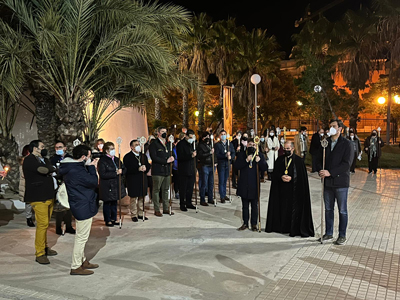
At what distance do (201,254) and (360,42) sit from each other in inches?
984

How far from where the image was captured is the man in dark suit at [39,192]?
23.3ft

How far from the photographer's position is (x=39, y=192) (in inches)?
283

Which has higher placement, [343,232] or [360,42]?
[360,42]

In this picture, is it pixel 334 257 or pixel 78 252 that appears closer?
pixel 78 252

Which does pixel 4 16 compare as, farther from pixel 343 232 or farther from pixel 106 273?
pixel 343 232

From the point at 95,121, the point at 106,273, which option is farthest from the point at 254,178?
the point at 95,121

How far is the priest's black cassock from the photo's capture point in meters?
8.38

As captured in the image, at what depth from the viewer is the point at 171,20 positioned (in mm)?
11078

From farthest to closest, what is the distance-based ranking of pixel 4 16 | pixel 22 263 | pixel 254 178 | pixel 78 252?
pixel 4 16, pixel 254 178, pixel 22 263, pixel 78 252

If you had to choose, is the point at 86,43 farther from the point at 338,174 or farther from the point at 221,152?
the point at 338,174

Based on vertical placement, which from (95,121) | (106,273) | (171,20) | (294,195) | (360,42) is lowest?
(106,273)

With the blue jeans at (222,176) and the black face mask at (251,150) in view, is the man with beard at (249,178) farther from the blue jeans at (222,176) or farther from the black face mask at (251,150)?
the blue jeans at (222,176)

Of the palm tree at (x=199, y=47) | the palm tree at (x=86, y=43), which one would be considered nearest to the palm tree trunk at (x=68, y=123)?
the palm tree at (x=86, y=43)

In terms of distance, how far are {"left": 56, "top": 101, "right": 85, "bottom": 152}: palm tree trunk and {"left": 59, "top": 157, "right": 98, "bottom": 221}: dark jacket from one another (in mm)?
4361
